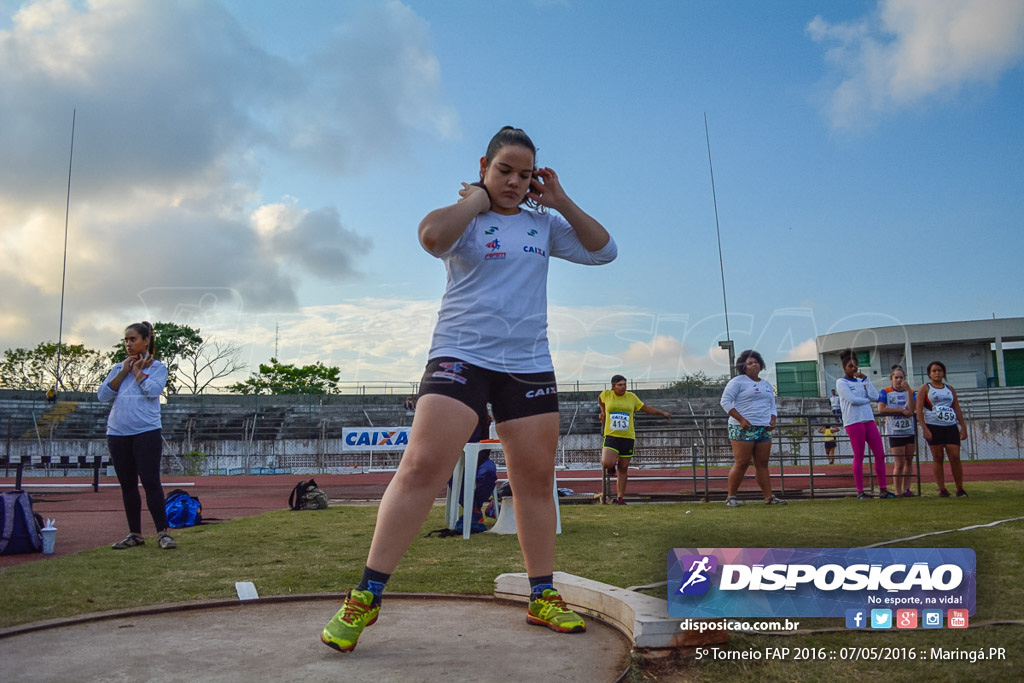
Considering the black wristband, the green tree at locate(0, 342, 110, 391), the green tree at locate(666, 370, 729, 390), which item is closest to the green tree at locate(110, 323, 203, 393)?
the green tree at locate(0, 342, 110, 391)

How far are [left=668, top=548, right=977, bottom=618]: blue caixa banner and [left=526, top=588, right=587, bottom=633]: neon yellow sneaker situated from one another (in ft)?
1.34

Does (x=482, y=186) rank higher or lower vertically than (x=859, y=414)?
higher

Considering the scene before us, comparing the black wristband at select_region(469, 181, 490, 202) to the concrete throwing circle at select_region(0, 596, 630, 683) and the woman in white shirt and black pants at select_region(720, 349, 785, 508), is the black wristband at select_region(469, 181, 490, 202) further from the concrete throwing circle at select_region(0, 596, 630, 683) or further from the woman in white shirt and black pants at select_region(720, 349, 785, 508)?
the woman in white shirt and black pants at select_region(720, 349, 785, 508)

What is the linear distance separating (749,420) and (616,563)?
4983 millimetres

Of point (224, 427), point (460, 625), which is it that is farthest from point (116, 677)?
point (224, 427)

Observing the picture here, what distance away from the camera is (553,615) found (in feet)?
9.29

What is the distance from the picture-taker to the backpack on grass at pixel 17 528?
5.96m

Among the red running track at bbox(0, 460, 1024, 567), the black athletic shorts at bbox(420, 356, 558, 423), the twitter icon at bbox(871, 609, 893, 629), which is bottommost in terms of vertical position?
the red running track at bbox(0, 460, 1024, 567)

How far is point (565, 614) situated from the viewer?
2.83m

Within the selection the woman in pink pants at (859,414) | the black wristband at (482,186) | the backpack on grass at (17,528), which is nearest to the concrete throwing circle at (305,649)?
the black wristband at (482,186)

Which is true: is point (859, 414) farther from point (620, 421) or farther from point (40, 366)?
point (40, 366)

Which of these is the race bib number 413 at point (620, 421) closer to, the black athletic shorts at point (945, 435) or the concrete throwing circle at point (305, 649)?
the black athletic shorts at point (945, 435)

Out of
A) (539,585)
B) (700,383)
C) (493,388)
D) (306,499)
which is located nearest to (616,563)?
(539,585)

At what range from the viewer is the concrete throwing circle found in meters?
2.33
